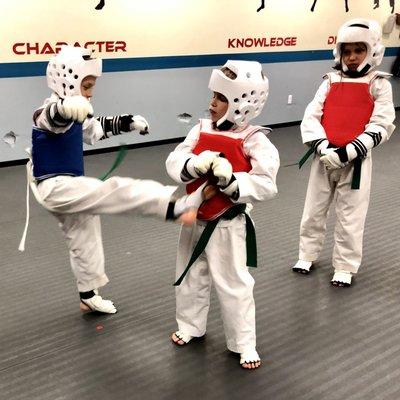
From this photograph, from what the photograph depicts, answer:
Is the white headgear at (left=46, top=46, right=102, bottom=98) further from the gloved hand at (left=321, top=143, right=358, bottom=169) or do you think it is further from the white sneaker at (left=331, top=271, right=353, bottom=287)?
the white sneaker at (left=331, top=271, right=353, bottom=287)

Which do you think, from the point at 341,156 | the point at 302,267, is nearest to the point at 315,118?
the point at 341,156

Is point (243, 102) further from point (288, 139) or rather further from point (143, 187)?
point (288, 139)

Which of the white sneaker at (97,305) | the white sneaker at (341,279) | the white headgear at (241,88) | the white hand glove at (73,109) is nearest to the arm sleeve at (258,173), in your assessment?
the white headgear at (241,88)

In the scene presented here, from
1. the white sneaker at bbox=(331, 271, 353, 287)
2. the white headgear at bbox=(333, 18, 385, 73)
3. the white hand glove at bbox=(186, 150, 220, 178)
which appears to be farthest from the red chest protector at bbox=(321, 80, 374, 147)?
the white hand glove at bbox=(186, 150, 220, 178)

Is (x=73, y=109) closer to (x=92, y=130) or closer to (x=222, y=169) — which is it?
Result: (x=92, y=130)

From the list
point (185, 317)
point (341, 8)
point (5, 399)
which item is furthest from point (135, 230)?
point (341, 8)

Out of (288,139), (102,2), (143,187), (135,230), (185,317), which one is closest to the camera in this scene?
(143,187)

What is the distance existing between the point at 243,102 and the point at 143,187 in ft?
1.59

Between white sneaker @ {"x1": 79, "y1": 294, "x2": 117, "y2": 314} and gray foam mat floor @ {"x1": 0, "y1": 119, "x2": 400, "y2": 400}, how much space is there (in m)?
0.04

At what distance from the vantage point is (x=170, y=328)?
2361mm

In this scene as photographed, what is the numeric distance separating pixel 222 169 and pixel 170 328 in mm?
996

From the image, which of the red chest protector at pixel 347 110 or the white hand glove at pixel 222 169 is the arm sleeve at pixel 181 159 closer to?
the white hand glove at pixel 222 169

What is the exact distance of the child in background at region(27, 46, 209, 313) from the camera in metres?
1.77

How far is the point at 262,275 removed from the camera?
9.46 ft
